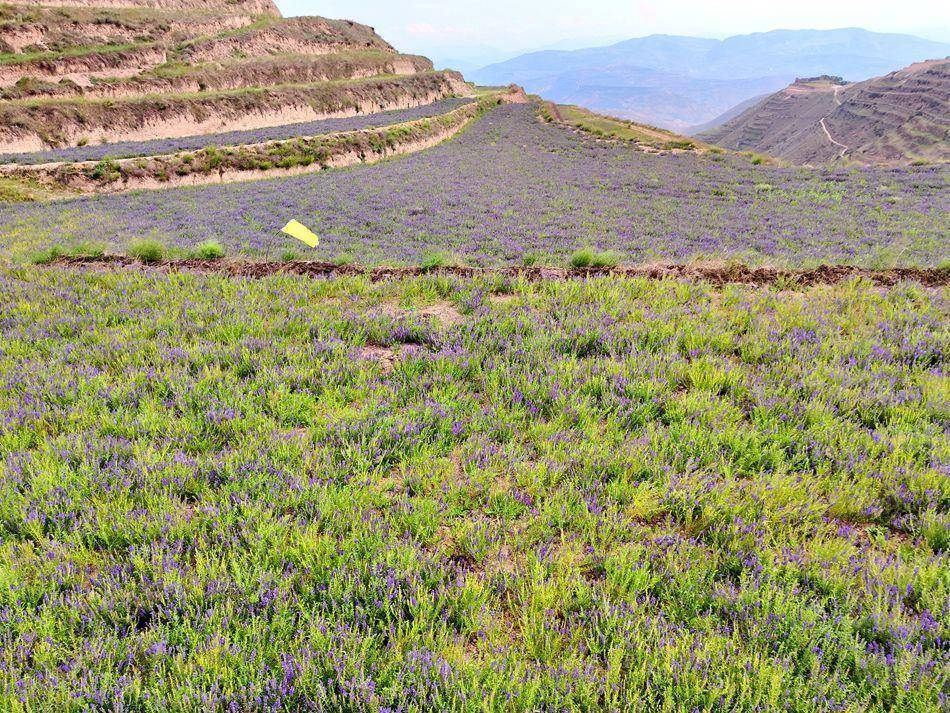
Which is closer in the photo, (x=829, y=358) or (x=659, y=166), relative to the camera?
(x=829, y=358)

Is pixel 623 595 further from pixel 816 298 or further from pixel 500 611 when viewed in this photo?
pixel 816 298

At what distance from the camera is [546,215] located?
2120 centimetres

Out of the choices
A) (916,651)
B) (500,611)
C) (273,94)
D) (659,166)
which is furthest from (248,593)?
(273,94)

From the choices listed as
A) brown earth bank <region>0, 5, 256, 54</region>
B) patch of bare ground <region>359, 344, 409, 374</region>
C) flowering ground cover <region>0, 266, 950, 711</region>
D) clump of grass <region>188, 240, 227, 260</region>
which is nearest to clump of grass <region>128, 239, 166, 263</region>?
clump of grass <region>188, 240, 227, 260</region>

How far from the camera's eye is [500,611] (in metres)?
2.73

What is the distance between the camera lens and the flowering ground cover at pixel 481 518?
2.27 m

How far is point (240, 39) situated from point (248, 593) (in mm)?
103295

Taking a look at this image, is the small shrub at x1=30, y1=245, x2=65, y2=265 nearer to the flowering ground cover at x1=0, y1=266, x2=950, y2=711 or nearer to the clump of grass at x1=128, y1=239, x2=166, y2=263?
the clump of grass at x1=128, y1=239, x2=166, y2=263

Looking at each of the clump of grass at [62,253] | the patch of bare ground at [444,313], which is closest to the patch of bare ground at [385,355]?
the patch of bare ground at [444,313]

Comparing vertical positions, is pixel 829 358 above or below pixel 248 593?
above

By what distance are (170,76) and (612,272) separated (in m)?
76.4

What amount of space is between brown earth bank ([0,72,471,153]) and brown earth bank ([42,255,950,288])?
47097 mm

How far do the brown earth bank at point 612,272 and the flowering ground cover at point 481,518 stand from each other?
2.10m

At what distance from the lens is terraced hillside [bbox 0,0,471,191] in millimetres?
44781
